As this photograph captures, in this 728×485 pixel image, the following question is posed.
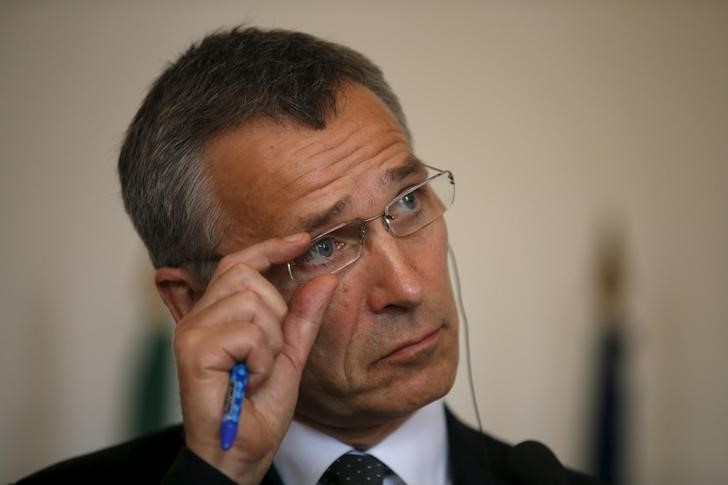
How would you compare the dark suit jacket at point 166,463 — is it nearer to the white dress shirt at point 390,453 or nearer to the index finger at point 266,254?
the white dress shirt at point 390,453

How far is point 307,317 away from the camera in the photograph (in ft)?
4.93

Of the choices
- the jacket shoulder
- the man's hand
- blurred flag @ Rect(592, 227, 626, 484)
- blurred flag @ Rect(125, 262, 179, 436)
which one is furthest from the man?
blurred flag @ Rect(592, 227, 626, 484)

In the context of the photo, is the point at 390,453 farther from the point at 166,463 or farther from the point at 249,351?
the point at 166,463

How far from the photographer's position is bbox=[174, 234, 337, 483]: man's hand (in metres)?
1.38

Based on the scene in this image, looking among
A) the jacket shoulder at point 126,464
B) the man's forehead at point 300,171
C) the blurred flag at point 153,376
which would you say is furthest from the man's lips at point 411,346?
the blurred flag at point 153,376

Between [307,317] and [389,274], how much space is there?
0.20m

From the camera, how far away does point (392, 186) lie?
1664mm

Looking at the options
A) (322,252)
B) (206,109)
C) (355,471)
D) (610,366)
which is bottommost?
(610,366)

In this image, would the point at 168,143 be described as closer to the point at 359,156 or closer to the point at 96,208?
the point at 359,156

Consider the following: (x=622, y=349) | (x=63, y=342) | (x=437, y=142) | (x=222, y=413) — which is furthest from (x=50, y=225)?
(x=622, y=349)

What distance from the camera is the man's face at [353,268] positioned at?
1571mm

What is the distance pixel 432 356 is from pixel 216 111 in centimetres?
74

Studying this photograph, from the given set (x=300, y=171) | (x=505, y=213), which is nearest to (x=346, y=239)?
(x=300, y=171)

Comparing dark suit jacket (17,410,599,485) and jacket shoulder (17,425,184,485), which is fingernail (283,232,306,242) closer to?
dark suit jacket (17,410,599,485)
